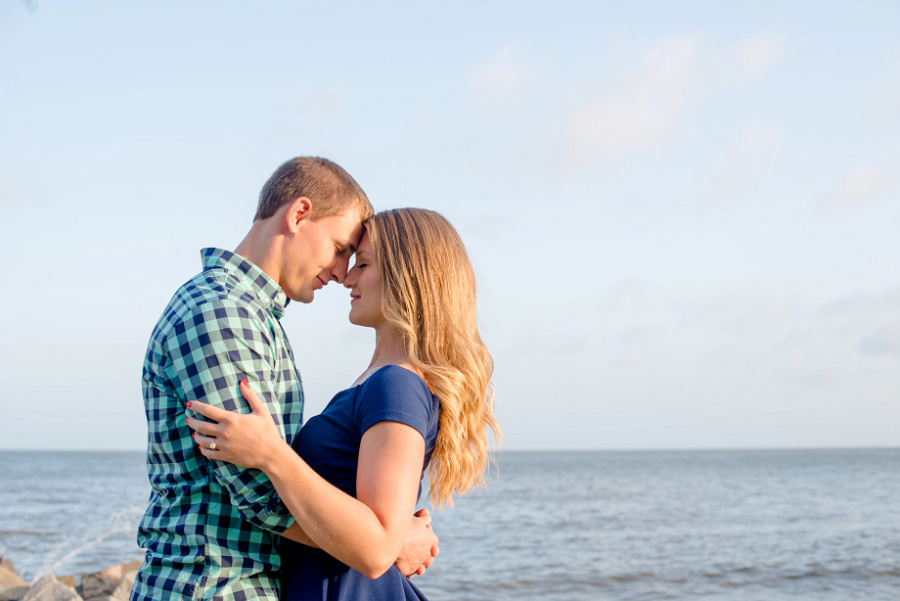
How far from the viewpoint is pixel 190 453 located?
7.68 ft

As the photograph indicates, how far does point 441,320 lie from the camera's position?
2.73 m

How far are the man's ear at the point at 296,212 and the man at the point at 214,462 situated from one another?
0.20 m

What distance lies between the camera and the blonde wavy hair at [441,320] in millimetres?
2686

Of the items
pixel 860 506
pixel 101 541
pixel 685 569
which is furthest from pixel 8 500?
pixel 860 506

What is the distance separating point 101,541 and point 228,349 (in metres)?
16.7

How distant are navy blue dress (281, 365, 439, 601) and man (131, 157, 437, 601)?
0.22 ft

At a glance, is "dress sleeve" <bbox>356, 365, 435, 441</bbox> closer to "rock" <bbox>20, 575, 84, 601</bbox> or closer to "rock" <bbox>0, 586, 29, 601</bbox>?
"rock" <bbox>20, 575, 84, 601</bbox>

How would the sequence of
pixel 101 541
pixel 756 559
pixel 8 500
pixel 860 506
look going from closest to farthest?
pixel 756 559
pixel 101 541
pixel 860 506
pixel 8 500

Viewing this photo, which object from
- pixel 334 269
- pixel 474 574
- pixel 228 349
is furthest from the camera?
pixel 474 574

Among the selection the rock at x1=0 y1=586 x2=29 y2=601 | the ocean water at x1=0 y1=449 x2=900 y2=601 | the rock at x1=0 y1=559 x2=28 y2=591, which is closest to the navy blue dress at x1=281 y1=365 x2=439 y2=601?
the ocean water at x1=0 y1=449 x2=900 y2=601

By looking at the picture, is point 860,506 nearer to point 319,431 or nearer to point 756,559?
point 756,559

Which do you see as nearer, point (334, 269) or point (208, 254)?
point (208, 254)

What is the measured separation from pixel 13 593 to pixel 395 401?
839 centimetres

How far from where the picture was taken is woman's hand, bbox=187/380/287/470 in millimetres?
2174
